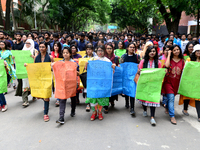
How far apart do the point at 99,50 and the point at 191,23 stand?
75.1ft

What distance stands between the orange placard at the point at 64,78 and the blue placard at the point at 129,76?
132cm

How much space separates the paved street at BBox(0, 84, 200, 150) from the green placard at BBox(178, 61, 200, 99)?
695 millimetres

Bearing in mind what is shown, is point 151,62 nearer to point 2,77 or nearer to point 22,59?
point 22,59

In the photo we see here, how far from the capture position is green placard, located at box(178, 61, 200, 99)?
3.99 m

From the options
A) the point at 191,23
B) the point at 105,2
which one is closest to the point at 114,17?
the point at 105,2

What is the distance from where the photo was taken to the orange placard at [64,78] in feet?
12.7

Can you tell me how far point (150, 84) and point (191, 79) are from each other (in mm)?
953

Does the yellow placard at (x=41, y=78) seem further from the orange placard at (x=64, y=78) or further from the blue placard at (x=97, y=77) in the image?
the blue placard at (x=97, y=77)

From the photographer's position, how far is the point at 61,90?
388 centimetres

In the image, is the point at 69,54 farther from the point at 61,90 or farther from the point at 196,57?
the point at 196,57

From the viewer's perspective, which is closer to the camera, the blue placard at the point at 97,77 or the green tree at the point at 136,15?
the blue placard at the point at 97,77

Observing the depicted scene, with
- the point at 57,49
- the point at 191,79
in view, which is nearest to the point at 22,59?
the point at 57,49

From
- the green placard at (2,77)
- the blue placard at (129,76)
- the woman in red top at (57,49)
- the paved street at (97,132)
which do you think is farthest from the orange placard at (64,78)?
the green placard at (2,77)

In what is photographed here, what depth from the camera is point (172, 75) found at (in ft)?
13.5
